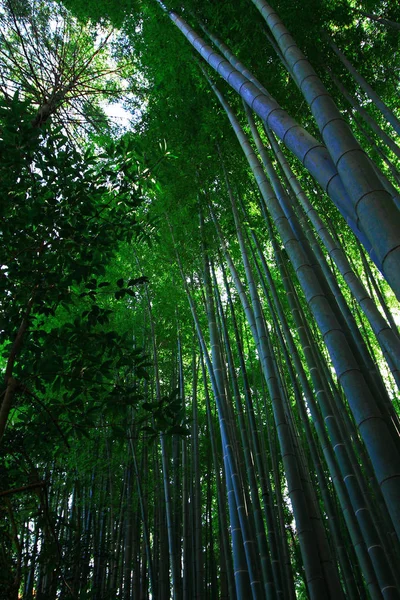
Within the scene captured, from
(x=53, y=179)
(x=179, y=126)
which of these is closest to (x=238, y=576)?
(x=53, y=179)

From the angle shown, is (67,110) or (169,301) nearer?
(67,110)

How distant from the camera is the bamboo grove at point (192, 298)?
1682mm

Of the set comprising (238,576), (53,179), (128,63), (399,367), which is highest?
(128,63)

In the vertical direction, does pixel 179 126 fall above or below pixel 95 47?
below

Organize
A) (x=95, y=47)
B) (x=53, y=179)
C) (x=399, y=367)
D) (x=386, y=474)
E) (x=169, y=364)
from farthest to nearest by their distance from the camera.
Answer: (x=169, y=364), (x=95, y=47), (x=399, y=367), (x=53, y=179), (x=386, y=474)

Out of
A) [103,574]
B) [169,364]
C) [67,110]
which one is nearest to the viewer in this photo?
[103,574]

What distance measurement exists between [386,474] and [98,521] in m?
4.48

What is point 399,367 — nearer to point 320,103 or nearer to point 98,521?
point 320,103

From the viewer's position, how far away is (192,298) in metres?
5.06

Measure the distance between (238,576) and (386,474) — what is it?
1.75 metres

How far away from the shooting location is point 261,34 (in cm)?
392

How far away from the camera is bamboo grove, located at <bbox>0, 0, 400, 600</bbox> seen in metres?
1.68

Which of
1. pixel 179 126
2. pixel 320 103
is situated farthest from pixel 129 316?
pixel 320 103

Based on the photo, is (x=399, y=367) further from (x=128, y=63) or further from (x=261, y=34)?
(x=128, y=63)
